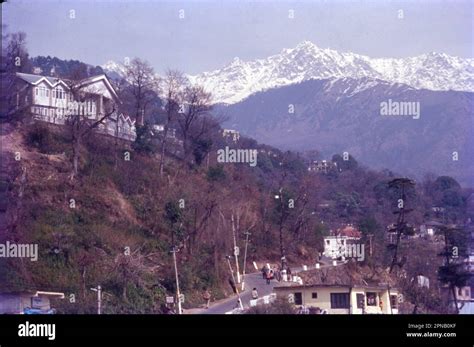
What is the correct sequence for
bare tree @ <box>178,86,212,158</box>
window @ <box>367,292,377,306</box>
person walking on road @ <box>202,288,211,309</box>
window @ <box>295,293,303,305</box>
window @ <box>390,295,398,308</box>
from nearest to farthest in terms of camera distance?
1. window @ <box>295,293,303,305</box>
2. window @ <box>367,292,377,306</box>
3. window @ <box>390,295,398,308</box>
4. person walking on road @ <box>202,288,211,309</box>
5. bare tree @ <box>178,86,212,158</box>

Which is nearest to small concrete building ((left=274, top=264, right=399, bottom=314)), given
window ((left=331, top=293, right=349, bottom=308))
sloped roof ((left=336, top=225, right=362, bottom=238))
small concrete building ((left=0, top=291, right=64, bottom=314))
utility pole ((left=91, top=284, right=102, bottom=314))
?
window ((left=331, top=293, right=349, bottom=308))

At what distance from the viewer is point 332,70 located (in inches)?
384

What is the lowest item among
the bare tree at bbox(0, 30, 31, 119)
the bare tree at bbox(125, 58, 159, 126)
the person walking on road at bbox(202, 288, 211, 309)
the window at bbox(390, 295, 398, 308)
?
the person walking on road at bbox(202, 288, 211, 309)

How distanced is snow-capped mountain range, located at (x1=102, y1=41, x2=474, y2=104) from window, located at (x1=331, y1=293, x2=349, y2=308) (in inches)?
85.5

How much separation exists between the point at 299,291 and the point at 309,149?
197 inches

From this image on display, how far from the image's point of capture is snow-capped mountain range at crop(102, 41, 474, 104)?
725cm

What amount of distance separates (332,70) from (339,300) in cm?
465

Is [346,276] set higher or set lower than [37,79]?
lower

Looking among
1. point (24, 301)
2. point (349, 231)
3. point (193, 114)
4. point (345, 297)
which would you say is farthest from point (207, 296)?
point (193, 114)

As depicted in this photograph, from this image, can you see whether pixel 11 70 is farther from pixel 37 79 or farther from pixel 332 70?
pixel 332 70

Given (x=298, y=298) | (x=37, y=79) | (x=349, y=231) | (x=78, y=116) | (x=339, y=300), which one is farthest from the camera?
(x=78, y=116)

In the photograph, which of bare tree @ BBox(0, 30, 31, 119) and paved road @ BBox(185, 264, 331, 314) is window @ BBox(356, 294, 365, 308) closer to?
paved road @ BBox(185, 264, 331, 314)
